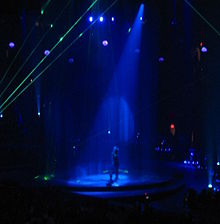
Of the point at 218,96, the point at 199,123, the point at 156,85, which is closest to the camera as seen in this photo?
the point at 218,96

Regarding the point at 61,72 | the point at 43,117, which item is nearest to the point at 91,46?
the point at 61,72

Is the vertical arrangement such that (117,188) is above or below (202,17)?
below

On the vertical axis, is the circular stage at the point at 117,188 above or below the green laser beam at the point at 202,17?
below

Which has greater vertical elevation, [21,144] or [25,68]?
[25,68]

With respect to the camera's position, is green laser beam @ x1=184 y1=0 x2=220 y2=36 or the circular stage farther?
green laser beam @ x1=184 y1=0 x2=220 y2=36

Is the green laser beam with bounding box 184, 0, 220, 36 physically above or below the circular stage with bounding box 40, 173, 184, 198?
above

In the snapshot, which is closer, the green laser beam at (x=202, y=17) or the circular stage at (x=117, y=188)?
the circular stage at (x=117, y=188)

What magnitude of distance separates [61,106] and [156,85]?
7.65m

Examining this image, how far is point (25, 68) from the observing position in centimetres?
2156

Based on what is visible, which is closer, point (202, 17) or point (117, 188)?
point (117, 188)

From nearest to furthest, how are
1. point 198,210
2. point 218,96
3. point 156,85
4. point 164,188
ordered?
1. point 198,210
2. point 164,188
3. point 218,96
4. point 156,85

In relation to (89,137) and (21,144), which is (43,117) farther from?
(89,137)

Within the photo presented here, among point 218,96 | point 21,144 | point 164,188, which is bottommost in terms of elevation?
point 164,188

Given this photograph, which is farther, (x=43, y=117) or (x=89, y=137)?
(x=89, y=137)
